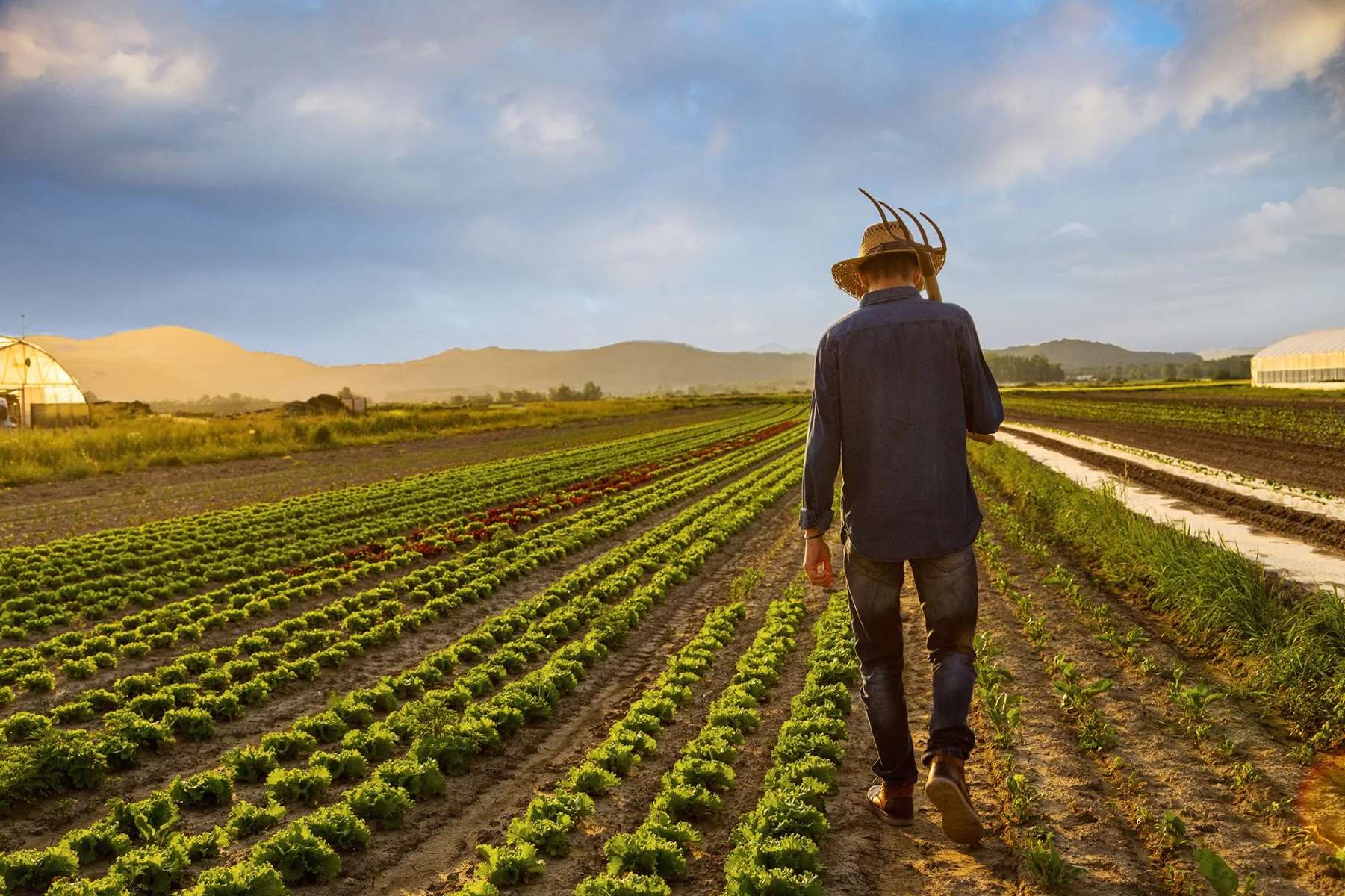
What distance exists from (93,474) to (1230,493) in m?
32.2

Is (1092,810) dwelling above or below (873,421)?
below

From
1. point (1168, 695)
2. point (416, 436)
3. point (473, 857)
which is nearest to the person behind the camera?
point (473, 857)

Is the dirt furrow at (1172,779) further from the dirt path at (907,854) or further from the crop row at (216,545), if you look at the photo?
the crop row at (216,545)

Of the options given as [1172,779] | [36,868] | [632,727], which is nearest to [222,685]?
[36,868]

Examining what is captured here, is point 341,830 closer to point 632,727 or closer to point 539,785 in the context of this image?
point 539,785

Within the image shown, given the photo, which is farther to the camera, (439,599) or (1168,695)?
(439,599)

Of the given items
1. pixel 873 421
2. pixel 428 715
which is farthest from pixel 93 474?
pixel 873 421

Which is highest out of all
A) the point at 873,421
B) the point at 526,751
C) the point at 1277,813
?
the point at 873,421

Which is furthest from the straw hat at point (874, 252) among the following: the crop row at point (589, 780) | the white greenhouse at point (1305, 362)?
the white greenhouse at point (1305, 362)

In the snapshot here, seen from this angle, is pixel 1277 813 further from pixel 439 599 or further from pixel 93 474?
pixel 93 474

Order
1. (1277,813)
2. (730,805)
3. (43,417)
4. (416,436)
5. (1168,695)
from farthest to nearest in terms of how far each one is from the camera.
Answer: (416,436) < (43,417) < (1168,695) < (730,805) < (1277,813)

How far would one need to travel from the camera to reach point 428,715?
6230 mm

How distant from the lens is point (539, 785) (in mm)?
5410

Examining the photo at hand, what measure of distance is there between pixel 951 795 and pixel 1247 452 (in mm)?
24515
